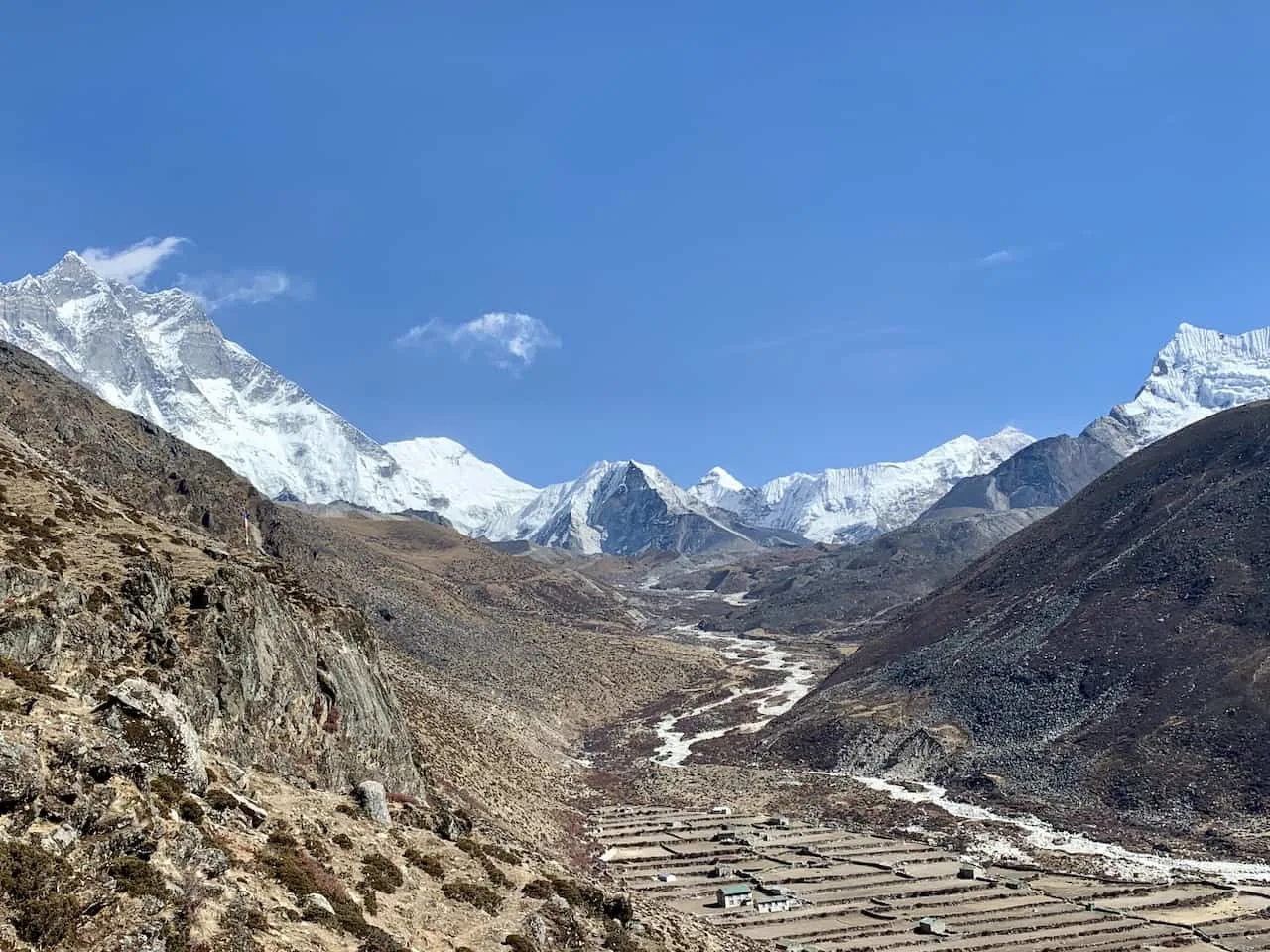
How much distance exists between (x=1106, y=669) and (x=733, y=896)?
6945 cm

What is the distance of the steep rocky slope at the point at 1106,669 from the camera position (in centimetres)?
9012

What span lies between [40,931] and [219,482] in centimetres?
12934

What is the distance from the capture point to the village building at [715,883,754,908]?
60188 mm

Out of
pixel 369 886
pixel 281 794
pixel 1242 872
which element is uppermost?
pixel 281 794

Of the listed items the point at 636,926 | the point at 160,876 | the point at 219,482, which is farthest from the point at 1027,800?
the point at 219,482

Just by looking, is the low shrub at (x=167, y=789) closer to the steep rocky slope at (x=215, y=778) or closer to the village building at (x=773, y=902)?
the steep rocky slope at (x=215, y=778)

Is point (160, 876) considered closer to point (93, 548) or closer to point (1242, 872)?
point (93, 548)

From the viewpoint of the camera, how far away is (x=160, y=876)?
65.5ft

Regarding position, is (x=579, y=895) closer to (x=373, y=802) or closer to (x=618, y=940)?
(x=618, y=940)

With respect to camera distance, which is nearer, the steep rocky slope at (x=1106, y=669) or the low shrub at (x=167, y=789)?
the low shrub at (x=167, y=789)

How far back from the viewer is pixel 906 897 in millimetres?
63438

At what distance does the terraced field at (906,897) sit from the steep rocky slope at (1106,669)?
850 inches

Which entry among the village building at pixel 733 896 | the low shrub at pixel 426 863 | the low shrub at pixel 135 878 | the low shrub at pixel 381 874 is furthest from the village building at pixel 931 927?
the low shrub at pixel 135 878

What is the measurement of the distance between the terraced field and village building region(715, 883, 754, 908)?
458 mm
